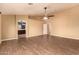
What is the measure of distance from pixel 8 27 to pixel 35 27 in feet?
9.86

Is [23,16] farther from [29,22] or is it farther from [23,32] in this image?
[23,32]

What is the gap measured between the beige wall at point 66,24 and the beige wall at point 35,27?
133cm

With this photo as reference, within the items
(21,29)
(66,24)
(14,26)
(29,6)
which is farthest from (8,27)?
(66,24)

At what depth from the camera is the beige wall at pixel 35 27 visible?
10.4 m

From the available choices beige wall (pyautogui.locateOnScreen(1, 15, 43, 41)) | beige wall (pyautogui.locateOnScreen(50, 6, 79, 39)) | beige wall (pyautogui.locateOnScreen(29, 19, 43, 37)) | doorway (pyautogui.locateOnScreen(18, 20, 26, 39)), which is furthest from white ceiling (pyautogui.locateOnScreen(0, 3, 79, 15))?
beige wall (pyautogui.locateOnScreen(29, 19, 43, 37))

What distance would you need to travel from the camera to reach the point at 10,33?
8.97 metres

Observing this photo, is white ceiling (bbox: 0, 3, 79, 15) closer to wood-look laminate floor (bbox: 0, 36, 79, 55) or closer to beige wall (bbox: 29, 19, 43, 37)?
wood-look laminate floor (bbox: 0, 36, 79, 55)

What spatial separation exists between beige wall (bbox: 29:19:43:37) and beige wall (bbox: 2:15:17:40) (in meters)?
1.81

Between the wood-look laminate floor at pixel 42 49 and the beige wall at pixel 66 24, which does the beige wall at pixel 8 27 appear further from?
the beige wall at pixel 66 24

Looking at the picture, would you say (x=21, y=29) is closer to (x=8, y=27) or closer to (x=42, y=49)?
(x=8, y=27)

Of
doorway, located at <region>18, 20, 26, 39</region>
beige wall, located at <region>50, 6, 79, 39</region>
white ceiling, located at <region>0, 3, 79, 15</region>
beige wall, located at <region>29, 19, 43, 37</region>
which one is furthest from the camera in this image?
beige wall, located at <region>29, 19, 43, 37</region>

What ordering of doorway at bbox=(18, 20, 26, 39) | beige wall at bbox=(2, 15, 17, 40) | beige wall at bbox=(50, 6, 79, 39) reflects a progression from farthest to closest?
1. doorway at bbox=(18, 20, 26, 39)
2. beige wall at bbox=(2, 15, 17, 40)
3. beige wall at bbox=(50, 6, 79, 39)

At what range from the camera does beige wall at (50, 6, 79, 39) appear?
775cm
